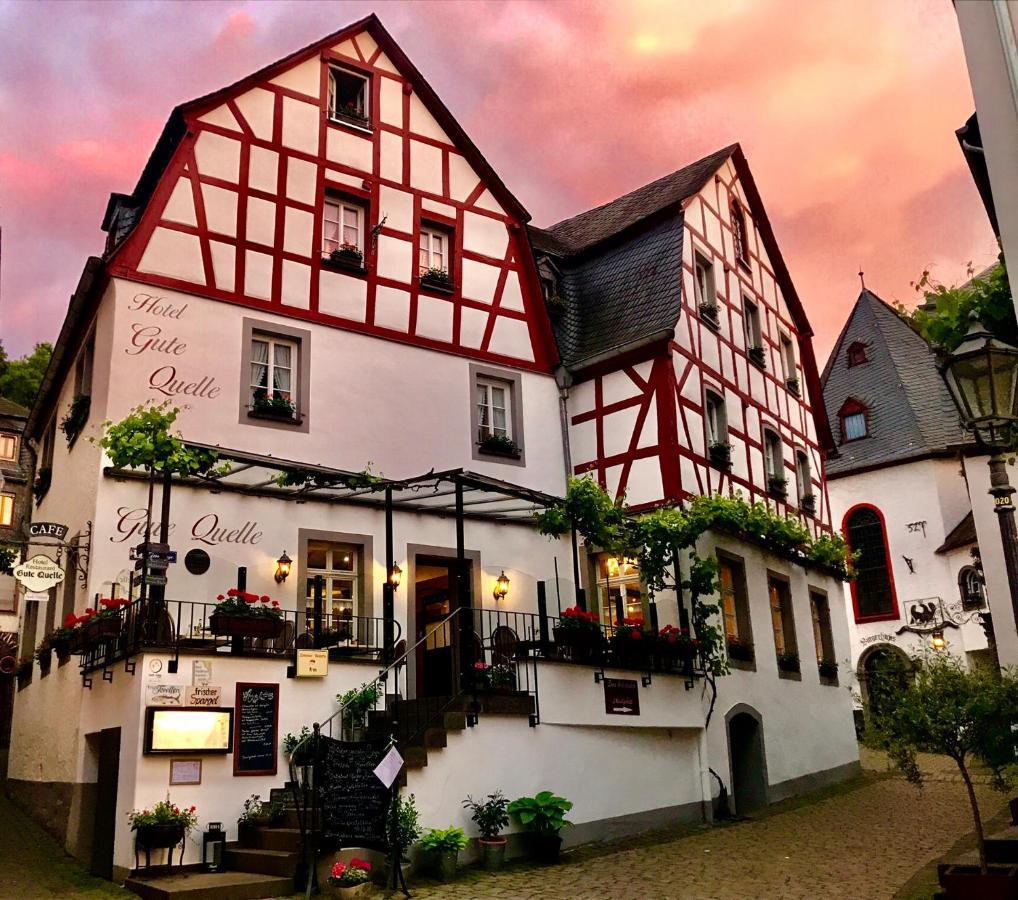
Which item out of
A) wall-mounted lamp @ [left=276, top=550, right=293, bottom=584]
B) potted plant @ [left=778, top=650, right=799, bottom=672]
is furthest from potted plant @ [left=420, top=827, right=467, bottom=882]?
potted plant @ [left=778, top=650, right=799, bottom=672]

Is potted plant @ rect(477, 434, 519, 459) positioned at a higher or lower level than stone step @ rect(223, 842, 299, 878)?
higher

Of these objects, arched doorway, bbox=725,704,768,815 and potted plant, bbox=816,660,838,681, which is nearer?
arched doorway, bbox=725,704,768,815

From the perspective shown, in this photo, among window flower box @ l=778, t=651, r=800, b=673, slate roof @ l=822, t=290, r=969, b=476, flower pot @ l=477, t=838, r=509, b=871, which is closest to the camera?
flower pot @ l=477, t=838, r=509, b=871

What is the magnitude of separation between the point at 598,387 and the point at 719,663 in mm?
5294

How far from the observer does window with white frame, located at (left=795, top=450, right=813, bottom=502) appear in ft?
79.2

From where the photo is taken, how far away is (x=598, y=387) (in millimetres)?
19484

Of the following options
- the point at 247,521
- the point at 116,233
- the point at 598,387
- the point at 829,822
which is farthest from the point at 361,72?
the point at 829,822

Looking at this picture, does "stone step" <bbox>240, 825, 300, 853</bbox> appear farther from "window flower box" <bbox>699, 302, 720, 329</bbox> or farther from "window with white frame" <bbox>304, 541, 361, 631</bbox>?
"window flower box" <bbox>699, 302, 720, 329</bbox>

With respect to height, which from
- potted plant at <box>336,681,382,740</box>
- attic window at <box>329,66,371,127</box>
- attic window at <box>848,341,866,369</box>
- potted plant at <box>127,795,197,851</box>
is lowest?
potted plant at <box>127,795,197,851</box>

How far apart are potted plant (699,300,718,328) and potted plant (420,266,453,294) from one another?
16.0 ft

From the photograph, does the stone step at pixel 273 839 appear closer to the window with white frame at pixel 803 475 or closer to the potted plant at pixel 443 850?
the potted plant at pixel 443 850

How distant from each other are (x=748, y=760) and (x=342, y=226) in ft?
36.4

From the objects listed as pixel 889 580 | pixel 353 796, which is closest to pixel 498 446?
pixel 353 796

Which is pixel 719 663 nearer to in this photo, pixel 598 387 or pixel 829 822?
pixel 829 822
